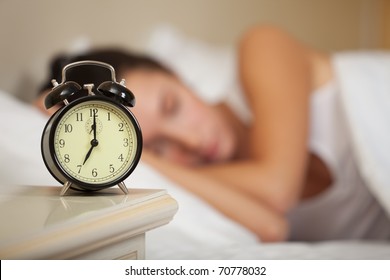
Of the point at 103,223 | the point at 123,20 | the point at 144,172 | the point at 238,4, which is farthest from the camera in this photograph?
the point at 238,4

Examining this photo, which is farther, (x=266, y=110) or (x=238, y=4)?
(x=238, y=4)

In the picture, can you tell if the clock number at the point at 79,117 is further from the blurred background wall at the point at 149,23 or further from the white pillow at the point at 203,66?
the white pillow at the point at 203,66

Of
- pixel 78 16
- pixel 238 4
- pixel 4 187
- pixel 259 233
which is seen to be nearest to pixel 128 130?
pixel 4 187

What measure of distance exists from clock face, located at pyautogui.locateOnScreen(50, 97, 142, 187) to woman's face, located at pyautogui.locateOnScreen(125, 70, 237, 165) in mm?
469

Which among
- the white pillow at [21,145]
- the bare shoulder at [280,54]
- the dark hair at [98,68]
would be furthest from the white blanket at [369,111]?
the white pillow at [21,145]

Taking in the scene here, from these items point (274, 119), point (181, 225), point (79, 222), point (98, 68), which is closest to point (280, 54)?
point (274, 119)

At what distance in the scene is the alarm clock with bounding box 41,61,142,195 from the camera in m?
0.53

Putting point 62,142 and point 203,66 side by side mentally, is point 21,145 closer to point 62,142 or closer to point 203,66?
point 62,142

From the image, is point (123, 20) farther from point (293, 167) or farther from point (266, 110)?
point (293, 167)

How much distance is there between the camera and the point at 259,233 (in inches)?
39.1

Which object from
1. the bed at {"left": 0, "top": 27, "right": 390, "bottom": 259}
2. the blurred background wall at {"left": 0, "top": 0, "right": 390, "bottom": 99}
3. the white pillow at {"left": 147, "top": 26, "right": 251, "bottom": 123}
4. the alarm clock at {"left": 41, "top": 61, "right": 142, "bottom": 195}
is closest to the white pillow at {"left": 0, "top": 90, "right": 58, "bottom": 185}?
the bed at {"left": 0, "top": 27, "right": 390, "bottom": 259}

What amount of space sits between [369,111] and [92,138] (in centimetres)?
86
